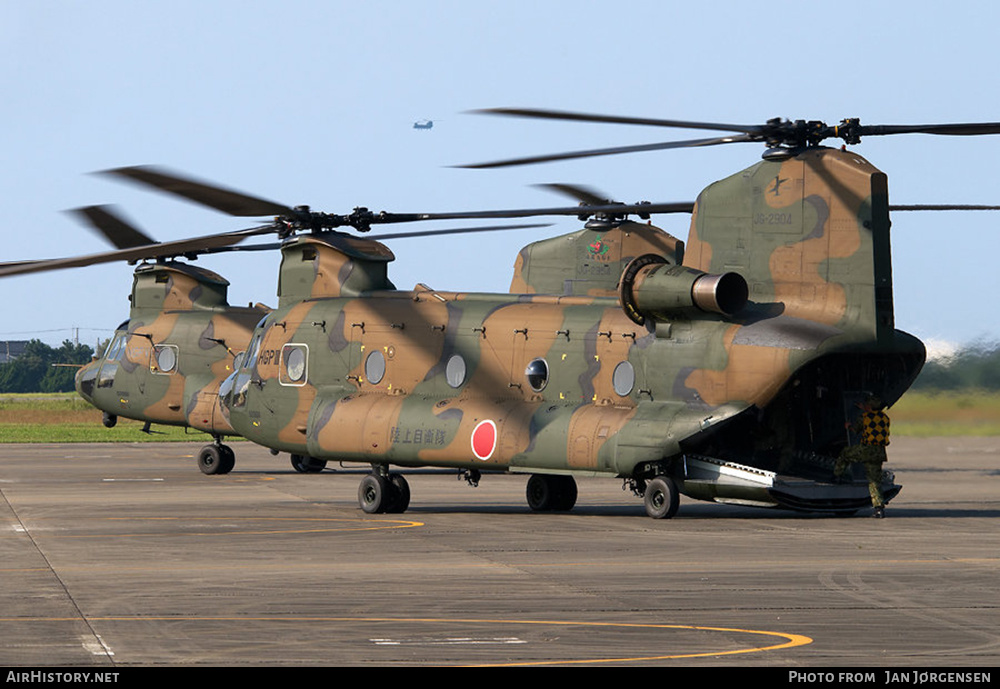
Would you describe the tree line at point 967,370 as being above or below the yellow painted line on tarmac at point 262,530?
above

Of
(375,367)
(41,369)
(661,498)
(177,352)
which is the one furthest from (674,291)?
(41,369)

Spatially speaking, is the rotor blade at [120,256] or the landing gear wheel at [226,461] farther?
the landing gear wheel at [226,461]

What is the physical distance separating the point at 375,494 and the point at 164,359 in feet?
49.8

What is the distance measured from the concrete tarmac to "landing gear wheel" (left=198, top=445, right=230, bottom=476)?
26.6 ft

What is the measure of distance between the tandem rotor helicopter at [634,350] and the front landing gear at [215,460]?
991 cm

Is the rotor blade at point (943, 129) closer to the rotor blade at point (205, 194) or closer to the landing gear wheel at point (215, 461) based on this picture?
the rotor blade at point (205, 194)

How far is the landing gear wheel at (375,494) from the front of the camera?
1014 inches

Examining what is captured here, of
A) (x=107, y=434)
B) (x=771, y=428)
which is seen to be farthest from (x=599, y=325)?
(x=107, y=434)

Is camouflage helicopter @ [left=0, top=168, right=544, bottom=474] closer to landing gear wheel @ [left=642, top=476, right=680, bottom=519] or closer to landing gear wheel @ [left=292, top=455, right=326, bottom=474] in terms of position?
landing gear wheel @ [left=292, top=455, right=326, bottom=474]

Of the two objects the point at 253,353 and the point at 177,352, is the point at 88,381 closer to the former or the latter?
the point at 177,352

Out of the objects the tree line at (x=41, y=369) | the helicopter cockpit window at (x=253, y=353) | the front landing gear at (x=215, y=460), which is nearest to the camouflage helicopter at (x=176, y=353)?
the front landing gear at (x=215, y=460)

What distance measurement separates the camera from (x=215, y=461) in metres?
38.3

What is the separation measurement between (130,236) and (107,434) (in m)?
31.2
